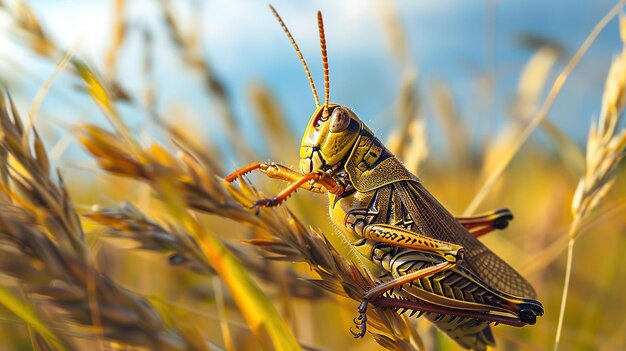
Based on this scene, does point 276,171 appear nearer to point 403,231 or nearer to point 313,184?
point 313,184

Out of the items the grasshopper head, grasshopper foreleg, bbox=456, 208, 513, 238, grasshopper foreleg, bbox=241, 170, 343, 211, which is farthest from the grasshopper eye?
grasshopper foreleg, bbox=456, 208, 513, 238

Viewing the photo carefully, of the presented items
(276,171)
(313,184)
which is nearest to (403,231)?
(313,184)

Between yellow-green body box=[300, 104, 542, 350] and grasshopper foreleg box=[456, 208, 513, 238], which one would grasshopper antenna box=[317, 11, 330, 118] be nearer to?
yellow-green body box=[300, 104, 542, 350]

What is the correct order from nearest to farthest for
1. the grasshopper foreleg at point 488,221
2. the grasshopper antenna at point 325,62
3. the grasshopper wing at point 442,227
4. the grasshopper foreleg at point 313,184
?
the grasshopper foreleg at point 313,184, the grasshopper antenna at point 325,62, the grasshopper wing at point 442,227, the grasshopper foreleg at point 488,221

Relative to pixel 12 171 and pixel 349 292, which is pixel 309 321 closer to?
pixel 349 292

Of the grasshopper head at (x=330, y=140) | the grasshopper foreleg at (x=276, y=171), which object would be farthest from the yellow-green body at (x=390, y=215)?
the grasshopper foreleg at (x=276, y=171)

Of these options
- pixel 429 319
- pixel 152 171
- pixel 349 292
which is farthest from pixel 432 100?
pixel 152 171

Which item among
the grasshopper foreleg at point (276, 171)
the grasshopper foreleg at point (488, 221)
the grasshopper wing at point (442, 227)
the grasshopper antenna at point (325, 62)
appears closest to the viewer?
the grasshopper antenna at point (325, 62)

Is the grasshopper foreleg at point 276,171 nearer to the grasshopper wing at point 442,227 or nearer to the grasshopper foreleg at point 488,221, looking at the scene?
the grasshopper wing at point 442,227
